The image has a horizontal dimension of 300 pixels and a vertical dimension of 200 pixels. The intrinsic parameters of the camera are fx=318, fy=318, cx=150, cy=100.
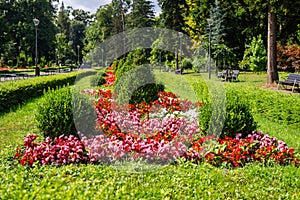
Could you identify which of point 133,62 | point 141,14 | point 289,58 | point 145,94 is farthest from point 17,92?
point 141,14

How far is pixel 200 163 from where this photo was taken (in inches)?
206

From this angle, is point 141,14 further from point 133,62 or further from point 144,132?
point 144,132

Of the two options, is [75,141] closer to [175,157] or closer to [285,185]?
[175,157]

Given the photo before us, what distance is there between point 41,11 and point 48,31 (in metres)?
3.47

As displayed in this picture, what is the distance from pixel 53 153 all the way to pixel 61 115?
3.47 ft

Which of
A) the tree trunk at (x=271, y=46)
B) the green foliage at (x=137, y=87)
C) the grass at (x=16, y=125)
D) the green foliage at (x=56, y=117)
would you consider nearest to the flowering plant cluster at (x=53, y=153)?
the green foliage at (x=56, y=117)

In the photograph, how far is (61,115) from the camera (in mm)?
5984

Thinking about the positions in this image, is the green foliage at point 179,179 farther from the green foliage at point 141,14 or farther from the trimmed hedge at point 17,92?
the green foliage at point 141,14

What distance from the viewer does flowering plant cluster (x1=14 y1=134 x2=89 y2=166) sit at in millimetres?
4977

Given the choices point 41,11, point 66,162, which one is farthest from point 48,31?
point 66,162

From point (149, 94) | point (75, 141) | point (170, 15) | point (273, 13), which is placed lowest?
point (75, 141)

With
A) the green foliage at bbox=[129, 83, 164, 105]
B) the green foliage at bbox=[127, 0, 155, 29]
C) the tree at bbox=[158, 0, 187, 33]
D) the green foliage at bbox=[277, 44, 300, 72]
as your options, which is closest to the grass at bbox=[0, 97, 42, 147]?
the green foliage at bbox=[129, 83, 164, 105]

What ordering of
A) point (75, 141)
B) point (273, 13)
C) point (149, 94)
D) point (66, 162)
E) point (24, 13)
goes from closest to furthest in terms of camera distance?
point (66, 162)
point (75, 141)
point (149, 94)
point (273, 13)
point (24, 13)

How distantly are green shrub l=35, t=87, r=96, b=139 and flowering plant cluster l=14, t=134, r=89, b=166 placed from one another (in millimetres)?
576
